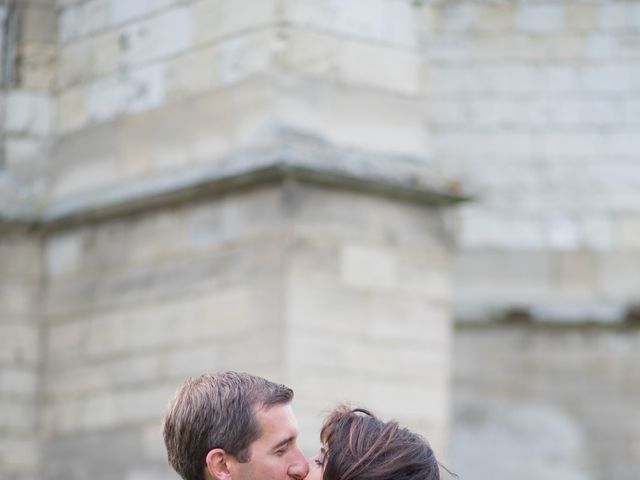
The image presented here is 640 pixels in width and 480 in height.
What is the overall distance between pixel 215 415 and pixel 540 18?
7.79 metres

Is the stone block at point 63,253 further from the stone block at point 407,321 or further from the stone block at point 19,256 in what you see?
the stone block at point 407,321

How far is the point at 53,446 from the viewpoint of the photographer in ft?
25.2

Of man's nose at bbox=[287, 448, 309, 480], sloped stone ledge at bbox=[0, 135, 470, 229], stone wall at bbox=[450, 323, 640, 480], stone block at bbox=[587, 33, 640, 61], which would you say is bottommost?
stone wall at bbox=[450, 323, 640, 480]

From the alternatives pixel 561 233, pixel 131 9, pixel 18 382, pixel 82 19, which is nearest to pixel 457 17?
pixel 561 233

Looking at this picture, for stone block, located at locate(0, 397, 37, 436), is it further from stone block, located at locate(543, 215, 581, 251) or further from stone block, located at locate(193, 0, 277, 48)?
stone block, located at locate(543, 215, 581, 251)

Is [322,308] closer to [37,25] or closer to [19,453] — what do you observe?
[19,453]

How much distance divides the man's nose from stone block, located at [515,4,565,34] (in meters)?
7.70

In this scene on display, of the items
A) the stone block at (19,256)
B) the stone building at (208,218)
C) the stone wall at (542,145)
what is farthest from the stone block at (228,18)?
the stone wall at (542,145)

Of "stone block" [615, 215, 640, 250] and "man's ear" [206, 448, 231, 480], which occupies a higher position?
"stone block" [615, 215, 640, 250]

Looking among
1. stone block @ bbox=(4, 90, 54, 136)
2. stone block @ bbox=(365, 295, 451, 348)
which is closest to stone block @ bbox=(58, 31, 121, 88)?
stone block @ bbox=(4, 90, 54, 136)

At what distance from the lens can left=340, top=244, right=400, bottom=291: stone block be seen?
22.1 ft

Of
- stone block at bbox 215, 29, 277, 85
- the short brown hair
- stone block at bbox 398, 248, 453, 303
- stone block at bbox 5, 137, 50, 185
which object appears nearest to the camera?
the short brown hair

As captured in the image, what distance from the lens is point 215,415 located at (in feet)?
9.27

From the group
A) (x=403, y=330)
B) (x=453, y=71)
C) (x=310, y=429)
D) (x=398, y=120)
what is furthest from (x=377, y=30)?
(x=453, y=71)
